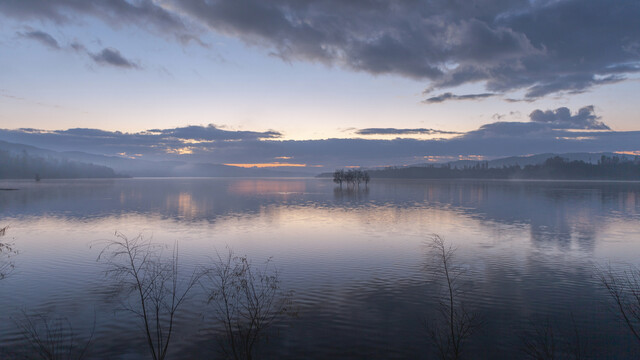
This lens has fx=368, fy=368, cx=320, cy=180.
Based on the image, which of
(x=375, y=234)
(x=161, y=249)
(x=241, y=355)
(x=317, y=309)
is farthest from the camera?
(x=375, y=234)

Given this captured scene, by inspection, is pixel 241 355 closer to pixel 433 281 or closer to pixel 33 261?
pixel 433 281

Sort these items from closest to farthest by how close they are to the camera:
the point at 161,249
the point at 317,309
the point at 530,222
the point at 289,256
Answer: the point at 317,309, the point at 289,256, the point at 161,249, the point at 530,222

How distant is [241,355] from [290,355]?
1892 millimetres

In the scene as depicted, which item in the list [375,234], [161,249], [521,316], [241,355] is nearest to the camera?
[241,355]

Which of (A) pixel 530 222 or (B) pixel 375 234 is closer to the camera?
(B) pixel 375 234

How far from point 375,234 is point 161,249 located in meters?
A: 22.4

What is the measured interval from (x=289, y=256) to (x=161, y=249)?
40.1ft

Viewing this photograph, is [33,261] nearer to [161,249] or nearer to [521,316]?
→ [161,249]

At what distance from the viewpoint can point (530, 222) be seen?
51.7 metres

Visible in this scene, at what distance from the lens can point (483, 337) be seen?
614 inches

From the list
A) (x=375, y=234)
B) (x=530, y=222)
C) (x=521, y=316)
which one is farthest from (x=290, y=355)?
(x=530, y=222)

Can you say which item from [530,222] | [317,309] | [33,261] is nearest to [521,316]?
[317,309]

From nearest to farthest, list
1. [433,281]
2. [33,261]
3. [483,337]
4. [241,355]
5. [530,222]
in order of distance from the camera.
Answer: [241,355], [483,337], [433,281], [33,261], [530,222]

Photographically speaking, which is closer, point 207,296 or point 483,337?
point 483,337
